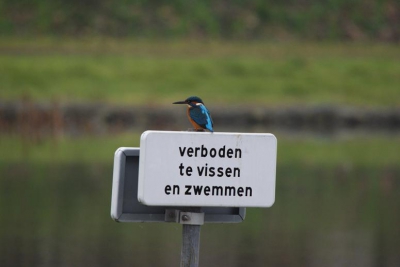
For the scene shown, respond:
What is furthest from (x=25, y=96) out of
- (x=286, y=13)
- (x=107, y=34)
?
(x=286, y=13)

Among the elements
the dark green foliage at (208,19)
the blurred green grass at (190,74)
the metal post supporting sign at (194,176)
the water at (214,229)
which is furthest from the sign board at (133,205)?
the dark green foliage at (208,19)

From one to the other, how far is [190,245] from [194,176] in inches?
11.2

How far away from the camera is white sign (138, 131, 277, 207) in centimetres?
480

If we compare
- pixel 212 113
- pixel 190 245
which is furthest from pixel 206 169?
pixel 212 113

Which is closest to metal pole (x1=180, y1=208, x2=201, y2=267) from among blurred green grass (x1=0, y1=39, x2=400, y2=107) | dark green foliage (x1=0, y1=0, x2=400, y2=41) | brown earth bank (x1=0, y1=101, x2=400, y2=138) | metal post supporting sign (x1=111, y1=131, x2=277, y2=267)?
metal post supporting sign (x1=111, y1=131, x2=277, y2=267)

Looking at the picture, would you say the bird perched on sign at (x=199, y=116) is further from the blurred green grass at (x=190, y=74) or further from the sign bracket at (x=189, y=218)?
the blurred green grass at (x=190, y=74)

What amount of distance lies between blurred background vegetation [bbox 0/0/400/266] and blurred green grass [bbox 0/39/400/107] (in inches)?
3.2

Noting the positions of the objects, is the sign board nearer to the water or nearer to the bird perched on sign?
the bird perched on sign

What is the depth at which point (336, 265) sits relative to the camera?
10.9 m

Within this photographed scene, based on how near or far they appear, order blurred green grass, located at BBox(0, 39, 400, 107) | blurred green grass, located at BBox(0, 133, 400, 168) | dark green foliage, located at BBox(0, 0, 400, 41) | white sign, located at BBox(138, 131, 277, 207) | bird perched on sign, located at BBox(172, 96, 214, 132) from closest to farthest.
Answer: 1. white sign, located at BBox(138, 131, 277, 207)
2. bird perched on sign, located at BBox(172, 96, 214, 132)
3. blurred green grass, located at BBox(0, 133, 400, 168)
4. blurred green grass, located at BBox(0, 39, 400, 107)
5. dark green foliage, located at BBox(0, 0, 400, 41)

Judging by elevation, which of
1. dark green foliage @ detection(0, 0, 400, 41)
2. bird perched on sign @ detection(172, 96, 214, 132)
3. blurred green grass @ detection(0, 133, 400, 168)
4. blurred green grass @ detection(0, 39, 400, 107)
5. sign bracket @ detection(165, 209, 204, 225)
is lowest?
sign bracket @ detection(165, 209, 204, 225)

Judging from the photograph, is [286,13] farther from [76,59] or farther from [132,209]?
[132,209]

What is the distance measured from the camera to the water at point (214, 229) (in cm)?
1130

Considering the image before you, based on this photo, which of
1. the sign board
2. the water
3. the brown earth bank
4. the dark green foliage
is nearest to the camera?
the sign board
